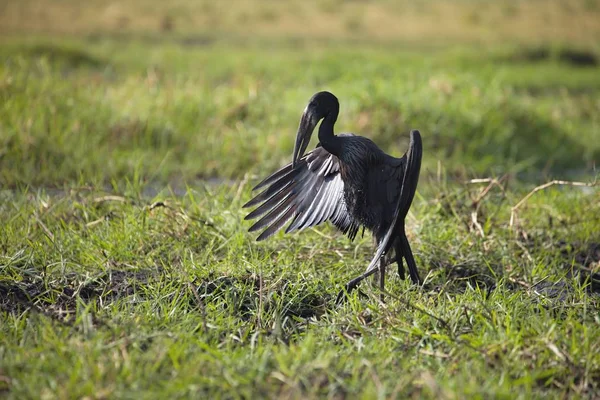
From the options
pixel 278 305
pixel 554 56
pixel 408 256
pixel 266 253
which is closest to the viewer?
pixel 278 305

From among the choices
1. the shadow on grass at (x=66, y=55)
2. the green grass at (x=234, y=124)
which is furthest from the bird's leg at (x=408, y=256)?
the shadow on grass at (x=66, y=55)

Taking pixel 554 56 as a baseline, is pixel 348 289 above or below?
below

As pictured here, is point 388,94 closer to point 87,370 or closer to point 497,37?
point 87,370

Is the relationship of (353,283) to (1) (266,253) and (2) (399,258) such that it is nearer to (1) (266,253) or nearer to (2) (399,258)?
(2) (399,258)

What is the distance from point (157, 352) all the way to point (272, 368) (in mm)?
418

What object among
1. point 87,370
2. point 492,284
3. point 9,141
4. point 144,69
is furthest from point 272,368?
point 144,69

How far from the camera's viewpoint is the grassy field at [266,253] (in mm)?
2814

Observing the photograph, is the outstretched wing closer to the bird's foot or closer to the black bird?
the black bird

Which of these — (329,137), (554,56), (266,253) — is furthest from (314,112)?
(554,56)

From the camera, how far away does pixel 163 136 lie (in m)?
6.59

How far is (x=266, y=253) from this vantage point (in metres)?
4.14

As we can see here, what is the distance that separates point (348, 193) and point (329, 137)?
0.92 ft

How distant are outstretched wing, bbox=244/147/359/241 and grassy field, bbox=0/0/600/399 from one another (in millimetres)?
260

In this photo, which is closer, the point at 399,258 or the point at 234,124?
the point at 399,258
